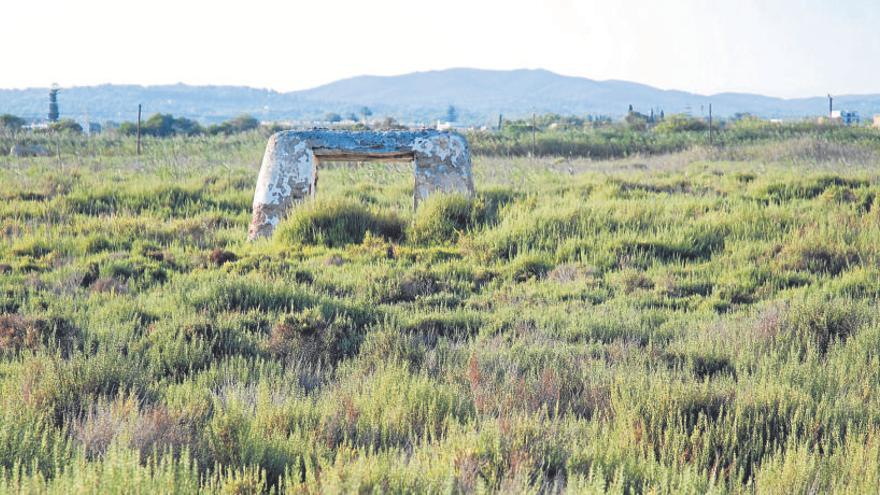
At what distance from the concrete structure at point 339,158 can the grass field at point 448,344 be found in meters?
0.65

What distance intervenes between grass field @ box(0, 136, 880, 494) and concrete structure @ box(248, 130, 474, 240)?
2.14 feet

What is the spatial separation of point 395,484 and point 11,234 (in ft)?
25.6

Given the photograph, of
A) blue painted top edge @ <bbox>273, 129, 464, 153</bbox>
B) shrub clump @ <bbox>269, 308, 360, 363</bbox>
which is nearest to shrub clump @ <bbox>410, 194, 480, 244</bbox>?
blue painted top edge @ <bbox>273, 129, 464, 153</bbox>

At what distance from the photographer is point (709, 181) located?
13.4 m

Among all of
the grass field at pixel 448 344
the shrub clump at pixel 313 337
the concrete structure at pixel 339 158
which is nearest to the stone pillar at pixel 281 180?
the concrete structure at pixel 339 158

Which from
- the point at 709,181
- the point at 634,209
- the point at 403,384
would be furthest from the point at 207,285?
A: the point at 709,181

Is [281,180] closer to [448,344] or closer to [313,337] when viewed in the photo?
[313,337]

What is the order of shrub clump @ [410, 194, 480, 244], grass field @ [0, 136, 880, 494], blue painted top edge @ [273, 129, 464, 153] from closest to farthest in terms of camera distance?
grass field @ [0, 136, 880, 494] → shrub clump @ [410, 194, 480, 244] → blue painted top edge @ [273, 129, 464, 153]

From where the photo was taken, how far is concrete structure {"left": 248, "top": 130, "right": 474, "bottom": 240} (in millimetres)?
10078

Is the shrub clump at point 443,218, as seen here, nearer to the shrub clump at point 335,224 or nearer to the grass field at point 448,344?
the grass field at point 448,344

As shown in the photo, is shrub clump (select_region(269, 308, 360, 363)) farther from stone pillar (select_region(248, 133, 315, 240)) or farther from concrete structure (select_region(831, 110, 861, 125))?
concrete structure (select_region(831, 110, 861, 125))

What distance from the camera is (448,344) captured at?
5551 mm

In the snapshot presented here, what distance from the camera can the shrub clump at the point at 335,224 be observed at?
9195 millimetres

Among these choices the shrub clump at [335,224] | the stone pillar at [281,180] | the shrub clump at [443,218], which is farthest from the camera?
the stone pillar at [281,180]
